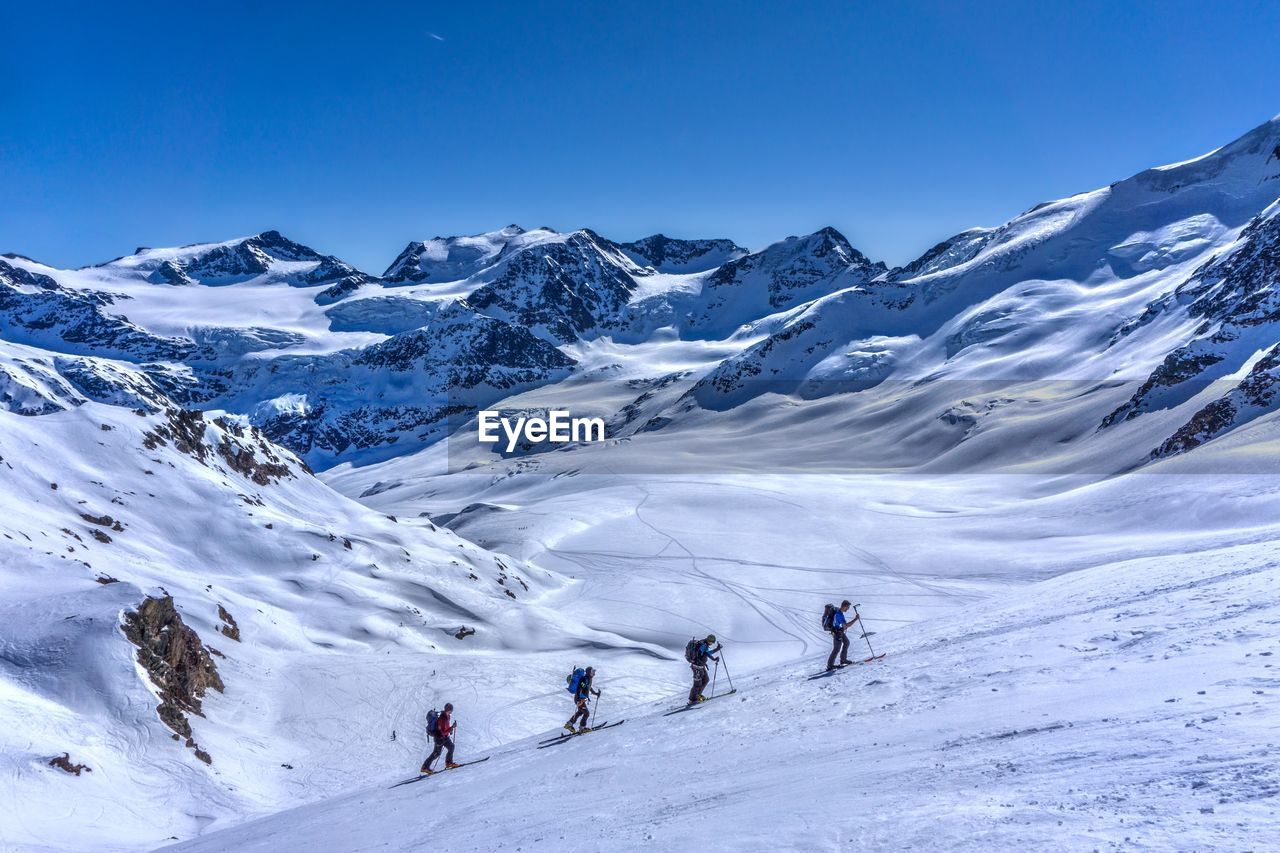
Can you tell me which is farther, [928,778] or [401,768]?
[401,768]

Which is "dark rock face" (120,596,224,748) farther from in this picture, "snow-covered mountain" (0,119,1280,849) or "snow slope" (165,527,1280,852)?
"snow slope" (165,527,1280,852)

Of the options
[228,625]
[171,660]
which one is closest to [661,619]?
[228,625]

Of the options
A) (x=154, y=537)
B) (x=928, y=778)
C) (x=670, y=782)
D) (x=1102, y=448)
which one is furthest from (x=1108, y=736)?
(x=1102, y=448)

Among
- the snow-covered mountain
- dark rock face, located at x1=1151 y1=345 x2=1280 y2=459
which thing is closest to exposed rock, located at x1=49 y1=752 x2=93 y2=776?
the snow-covered mountain

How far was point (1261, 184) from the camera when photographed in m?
146

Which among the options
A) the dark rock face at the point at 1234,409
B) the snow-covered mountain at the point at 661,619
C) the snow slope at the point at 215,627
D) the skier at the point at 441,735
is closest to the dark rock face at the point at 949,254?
the snow-covered mountain at the point at 661,619

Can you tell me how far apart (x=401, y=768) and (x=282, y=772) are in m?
2.83

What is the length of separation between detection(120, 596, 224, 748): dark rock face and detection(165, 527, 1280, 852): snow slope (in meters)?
5.77

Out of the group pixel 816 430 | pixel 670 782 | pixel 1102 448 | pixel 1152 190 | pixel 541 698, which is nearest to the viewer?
pixel 670 782

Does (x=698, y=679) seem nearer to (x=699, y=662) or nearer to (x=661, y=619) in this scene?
(x=699, y=662)

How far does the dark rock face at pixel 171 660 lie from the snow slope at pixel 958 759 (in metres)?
5.77

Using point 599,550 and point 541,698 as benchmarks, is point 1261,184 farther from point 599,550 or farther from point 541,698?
point 541,698

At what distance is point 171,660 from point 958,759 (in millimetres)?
19304

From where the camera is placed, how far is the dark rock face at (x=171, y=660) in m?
19.4
